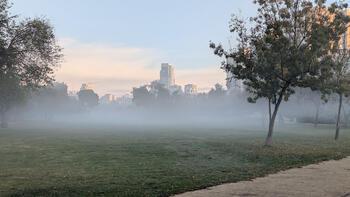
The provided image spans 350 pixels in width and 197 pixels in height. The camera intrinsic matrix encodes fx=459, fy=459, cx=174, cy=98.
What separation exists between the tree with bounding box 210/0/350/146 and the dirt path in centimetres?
1325

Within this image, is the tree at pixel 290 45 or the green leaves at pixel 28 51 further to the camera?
the green leaves at pixel 28 51

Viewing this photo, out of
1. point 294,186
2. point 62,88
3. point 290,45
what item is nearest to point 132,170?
point 294,186

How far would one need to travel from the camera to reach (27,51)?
41.8 meters

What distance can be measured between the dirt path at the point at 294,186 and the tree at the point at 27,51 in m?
29.8

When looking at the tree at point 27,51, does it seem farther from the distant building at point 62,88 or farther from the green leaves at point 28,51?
the distant building at point 62,88

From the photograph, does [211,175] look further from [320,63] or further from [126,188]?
[320,63]

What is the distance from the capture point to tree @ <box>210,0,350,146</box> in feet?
98.3

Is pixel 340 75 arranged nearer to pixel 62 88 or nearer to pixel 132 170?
pixel 132 170

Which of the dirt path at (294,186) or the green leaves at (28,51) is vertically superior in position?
the green leaves at (28,51)

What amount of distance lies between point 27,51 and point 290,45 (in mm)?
23864

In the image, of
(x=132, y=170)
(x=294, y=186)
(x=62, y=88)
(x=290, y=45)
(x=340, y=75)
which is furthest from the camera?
(x=62, y=88)

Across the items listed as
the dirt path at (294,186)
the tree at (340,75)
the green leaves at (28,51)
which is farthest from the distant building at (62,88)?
the dirt path at (294,186)

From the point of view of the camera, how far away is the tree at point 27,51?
3975cm

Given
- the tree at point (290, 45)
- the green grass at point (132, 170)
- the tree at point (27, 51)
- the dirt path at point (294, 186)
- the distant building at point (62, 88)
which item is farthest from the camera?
the distant building at point (62, 88)
